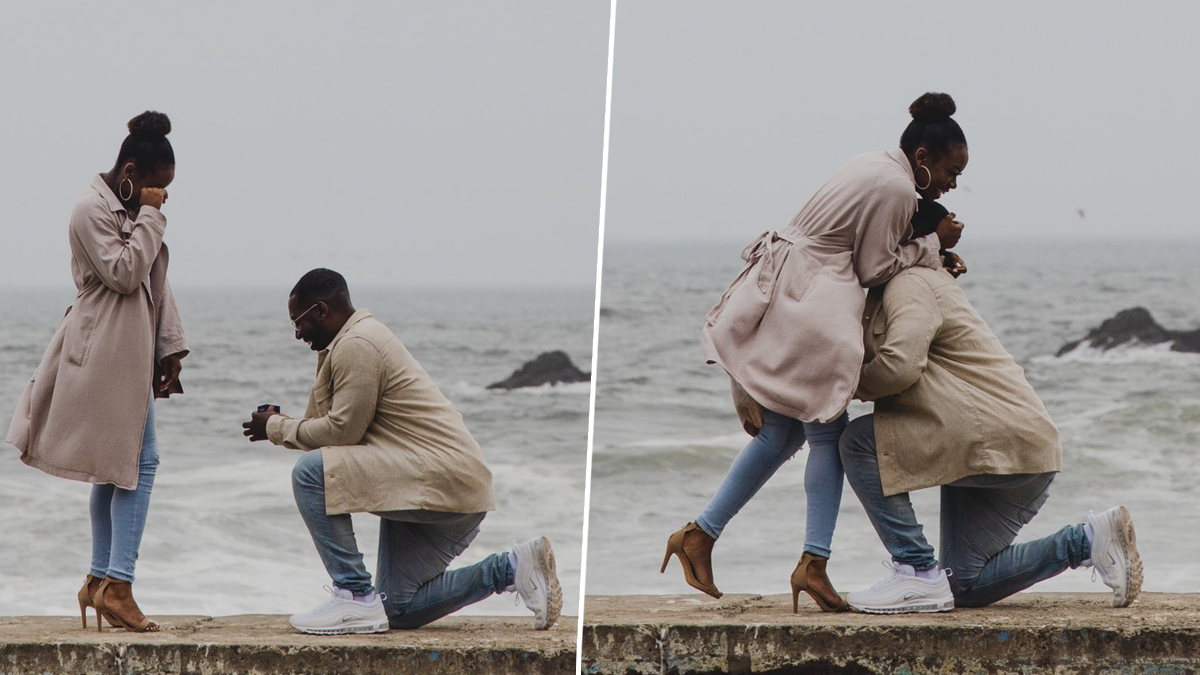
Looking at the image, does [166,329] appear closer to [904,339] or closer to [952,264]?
[904,339]

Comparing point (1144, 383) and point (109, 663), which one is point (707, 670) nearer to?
point (109, 663)

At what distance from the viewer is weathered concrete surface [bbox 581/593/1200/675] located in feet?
14.3

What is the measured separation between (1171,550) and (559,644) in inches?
421

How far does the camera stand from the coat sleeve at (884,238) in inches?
180

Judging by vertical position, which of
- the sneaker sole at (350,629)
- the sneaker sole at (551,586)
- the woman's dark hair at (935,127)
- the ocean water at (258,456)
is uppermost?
the woman's dark hair at (935,127)

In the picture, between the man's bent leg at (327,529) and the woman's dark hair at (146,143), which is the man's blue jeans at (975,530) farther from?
the woman's dark hair at (146,143)

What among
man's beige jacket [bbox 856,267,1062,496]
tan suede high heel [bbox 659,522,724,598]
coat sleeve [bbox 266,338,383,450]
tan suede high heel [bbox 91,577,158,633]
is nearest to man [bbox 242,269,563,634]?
coat sleeve [bbox 266,338,383,450]

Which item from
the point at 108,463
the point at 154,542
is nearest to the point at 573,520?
the point at 154,542

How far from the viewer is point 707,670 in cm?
458

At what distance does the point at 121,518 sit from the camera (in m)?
5.05

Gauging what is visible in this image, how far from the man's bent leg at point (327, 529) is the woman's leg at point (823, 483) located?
4.46 feet

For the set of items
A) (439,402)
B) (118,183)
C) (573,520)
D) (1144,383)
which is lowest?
(573,520)

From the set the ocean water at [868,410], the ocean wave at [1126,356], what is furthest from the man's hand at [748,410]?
the ocean wave at [1126,356]

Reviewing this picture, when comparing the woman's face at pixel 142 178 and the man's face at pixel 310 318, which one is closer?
the man's face at pixel 310 318
